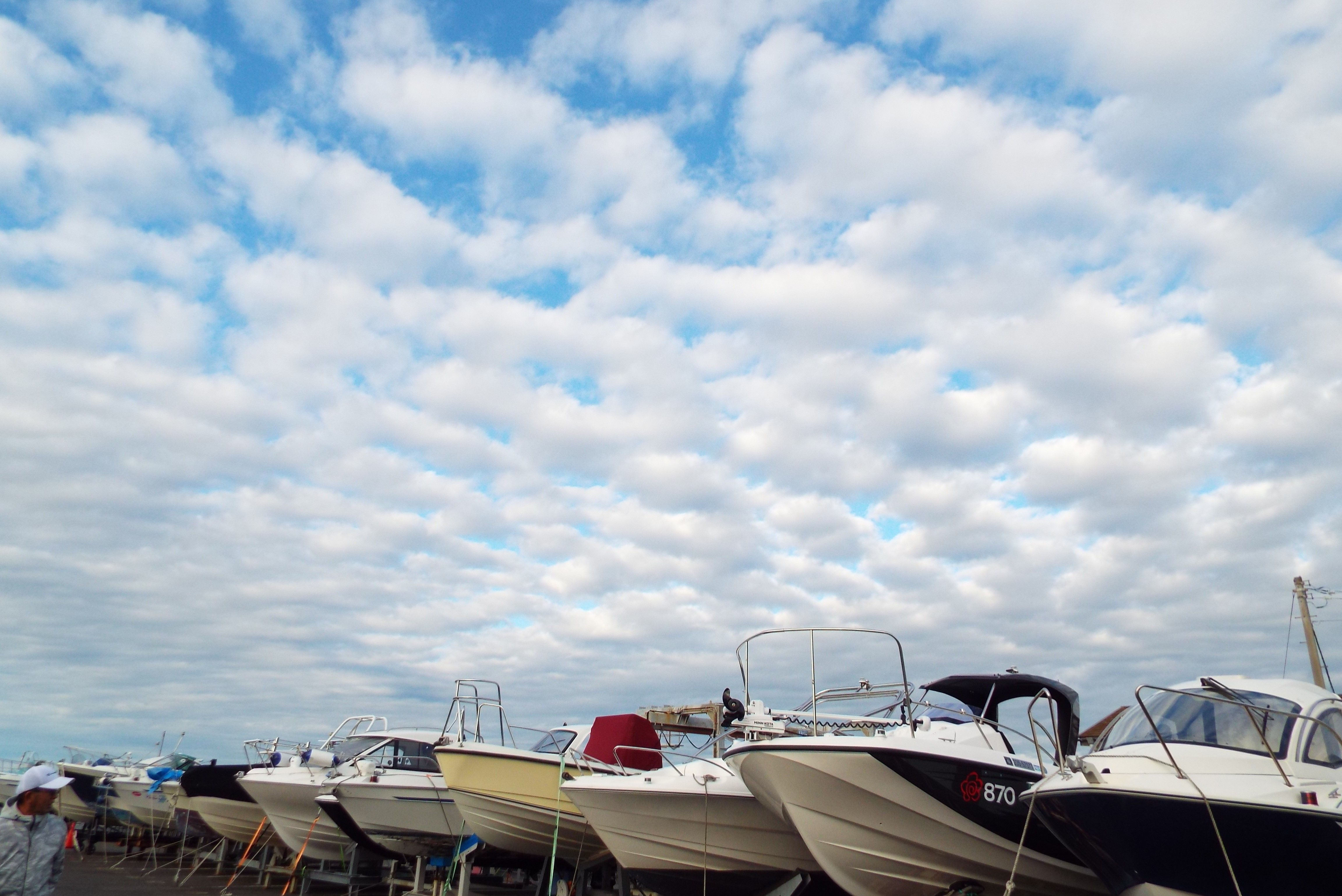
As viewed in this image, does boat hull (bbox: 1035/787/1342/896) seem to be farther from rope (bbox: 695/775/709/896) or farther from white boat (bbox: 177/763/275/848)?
white boat (bbox: 177/763/275/848)

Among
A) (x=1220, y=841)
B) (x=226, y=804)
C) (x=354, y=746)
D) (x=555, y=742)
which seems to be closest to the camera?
(x=1220, y=841)

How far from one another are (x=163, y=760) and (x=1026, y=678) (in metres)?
25.0

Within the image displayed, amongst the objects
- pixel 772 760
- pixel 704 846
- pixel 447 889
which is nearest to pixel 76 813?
pixel 447 889

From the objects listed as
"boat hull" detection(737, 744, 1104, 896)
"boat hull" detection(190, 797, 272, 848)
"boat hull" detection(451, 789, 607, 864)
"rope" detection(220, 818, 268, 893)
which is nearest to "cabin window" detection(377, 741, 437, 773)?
"boat hull" detection(451, 789, 607, 864)

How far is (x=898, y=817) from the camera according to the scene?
773 centimetres

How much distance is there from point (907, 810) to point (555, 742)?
7.55 m

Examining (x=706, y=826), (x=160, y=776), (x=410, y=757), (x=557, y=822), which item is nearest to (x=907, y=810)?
(x=706, y=826)

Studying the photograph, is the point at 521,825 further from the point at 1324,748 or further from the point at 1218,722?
the point at 1324,748

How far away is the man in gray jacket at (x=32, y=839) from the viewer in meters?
4.91

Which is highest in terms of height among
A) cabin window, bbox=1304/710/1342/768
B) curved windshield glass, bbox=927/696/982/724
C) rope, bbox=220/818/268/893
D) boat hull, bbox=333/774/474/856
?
curved windshield glass, bbox=927/696/982/724

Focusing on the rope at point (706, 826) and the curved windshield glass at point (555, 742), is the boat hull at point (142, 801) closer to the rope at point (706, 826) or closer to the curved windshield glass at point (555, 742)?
the curved windshield glass at point (555, 742)

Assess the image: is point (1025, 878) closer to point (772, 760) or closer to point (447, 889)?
point (772, 760)

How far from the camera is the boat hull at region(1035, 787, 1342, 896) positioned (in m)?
5.55

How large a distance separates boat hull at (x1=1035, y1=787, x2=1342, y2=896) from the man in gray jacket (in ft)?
21.4
